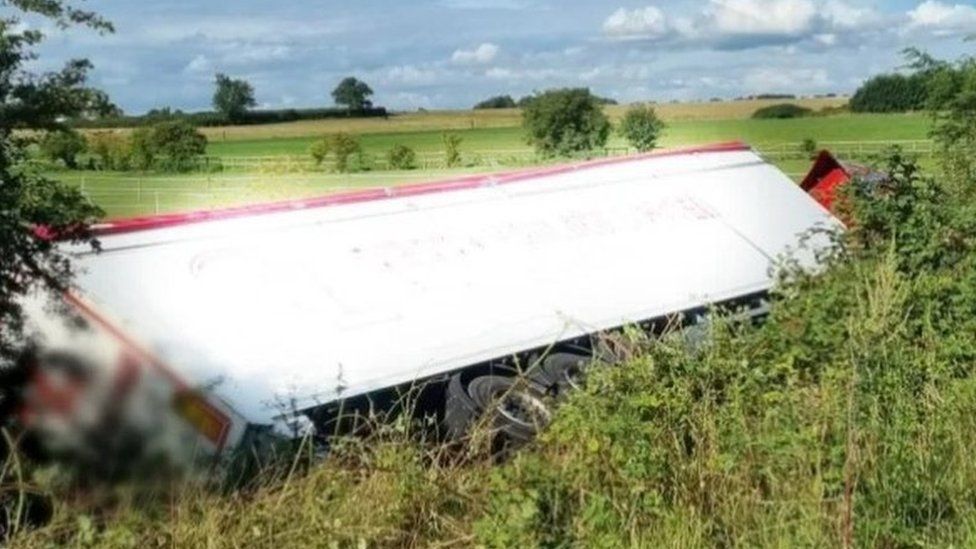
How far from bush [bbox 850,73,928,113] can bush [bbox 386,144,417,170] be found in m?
3.16

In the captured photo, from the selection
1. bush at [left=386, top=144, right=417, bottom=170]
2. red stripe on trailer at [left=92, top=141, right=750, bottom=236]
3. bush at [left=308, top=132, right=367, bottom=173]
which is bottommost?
red stripe on trailer at [left=92, top=141, right=750, bottom=236]

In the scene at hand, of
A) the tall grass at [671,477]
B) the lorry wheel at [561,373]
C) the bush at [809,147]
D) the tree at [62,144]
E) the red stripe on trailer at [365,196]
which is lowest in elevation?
the lorry wheel at [561,373]

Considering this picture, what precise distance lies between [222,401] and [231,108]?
1.16 meters

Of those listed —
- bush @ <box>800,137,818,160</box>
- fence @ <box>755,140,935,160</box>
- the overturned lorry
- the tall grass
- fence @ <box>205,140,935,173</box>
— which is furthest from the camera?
bush @ <box>800,137,818,160</box>

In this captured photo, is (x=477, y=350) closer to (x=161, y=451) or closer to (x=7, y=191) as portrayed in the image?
(x=161, y=451)

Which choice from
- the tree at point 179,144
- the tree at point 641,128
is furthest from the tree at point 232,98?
the tree at point 641,128

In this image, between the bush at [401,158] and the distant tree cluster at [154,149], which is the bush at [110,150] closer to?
the distant tree cluster at [154,149]

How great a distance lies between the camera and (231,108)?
19.1 ft

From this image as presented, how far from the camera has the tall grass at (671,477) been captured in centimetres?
379

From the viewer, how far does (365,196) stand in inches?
277

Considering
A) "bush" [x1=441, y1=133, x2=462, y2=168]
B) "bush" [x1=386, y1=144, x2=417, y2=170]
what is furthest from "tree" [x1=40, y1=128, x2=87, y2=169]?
"bush" [x1=441, y1=133, x2=462, y2=168]

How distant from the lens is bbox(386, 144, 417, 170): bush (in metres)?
7.45

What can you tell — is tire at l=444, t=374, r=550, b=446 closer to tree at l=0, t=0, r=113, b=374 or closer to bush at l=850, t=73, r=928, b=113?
tree at l=0, t=0, r=113, b=374

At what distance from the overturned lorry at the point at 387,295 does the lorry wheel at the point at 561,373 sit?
1 cm
